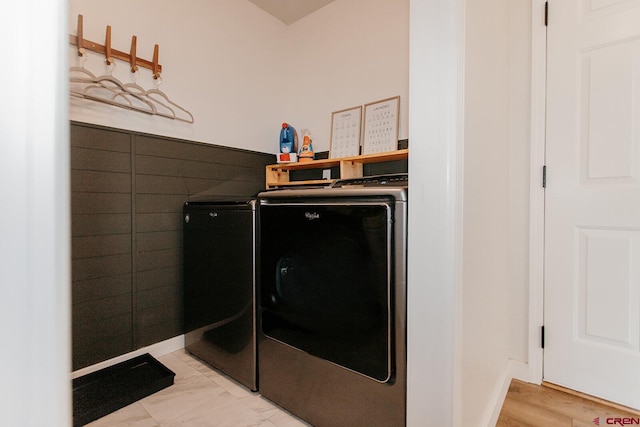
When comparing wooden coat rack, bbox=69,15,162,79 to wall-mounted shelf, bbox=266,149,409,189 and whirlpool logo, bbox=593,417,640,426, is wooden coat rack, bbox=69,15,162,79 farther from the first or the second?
whirlpool logo, bbox=593,417,640,426

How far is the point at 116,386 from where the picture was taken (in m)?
1.52

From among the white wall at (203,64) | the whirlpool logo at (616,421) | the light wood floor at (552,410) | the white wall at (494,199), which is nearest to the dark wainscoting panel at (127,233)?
the white wall at (203,64)

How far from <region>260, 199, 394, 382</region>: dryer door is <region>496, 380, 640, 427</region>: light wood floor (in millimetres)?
810

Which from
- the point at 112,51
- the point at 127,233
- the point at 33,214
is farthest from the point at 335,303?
the point at 112,51

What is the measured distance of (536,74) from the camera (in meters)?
1.60

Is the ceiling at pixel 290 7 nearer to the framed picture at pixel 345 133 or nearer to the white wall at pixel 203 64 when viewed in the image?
the white wall at pixel 203 64

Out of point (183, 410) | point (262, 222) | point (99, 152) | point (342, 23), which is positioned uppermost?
point (342, 23)

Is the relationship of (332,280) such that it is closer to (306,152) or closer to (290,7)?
(306,152)

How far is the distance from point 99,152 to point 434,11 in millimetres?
1769

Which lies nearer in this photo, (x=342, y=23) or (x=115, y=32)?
(x=115, y=32)

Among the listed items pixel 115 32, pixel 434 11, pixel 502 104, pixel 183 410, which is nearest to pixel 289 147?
pixel 115 32

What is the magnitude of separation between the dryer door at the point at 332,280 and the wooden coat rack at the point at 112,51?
1.23 meters

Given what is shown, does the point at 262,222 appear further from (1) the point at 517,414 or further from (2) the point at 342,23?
(2) the point at 342,23

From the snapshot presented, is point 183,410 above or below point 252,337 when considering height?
below
